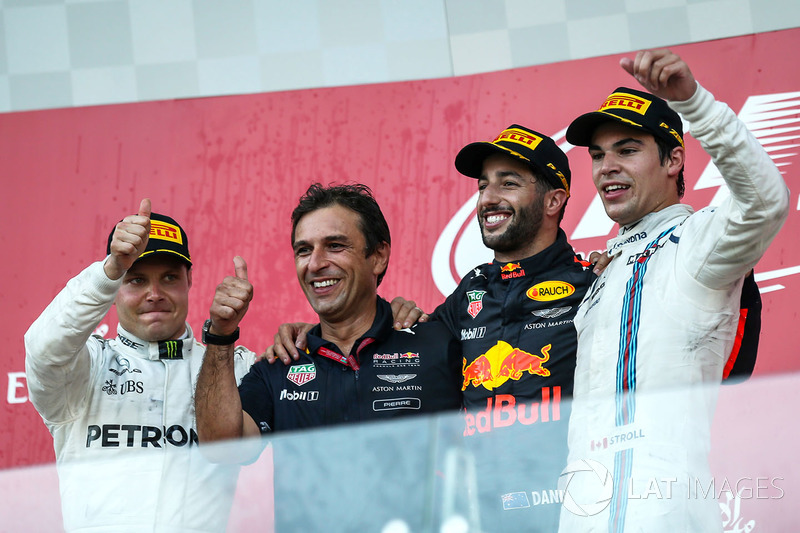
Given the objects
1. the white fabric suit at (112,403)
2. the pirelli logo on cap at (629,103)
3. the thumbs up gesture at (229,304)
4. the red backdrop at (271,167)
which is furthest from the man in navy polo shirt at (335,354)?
the red backdrop at (271,167)

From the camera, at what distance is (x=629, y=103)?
175 centimetres

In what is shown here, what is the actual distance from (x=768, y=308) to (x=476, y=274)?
1134 millimetres

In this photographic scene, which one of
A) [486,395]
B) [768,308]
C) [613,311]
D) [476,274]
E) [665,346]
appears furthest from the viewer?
[768,308]

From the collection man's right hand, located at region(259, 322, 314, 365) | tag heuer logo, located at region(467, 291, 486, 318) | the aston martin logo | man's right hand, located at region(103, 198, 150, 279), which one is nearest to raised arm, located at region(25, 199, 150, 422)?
man's right hand, located at region(103, 198, 150, 279)

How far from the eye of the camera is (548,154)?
1948mm

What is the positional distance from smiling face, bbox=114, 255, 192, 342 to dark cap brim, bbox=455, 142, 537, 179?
70 centimetres

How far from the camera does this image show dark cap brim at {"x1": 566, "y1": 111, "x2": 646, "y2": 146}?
5.64 ft

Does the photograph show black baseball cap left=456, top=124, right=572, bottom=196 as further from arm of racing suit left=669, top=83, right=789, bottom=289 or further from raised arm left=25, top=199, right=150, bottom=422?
raised arm left=25, top=199, right=150, bottom=422

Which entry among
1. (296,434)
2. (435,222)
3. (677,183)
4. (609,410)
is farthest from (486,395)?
(435,222)

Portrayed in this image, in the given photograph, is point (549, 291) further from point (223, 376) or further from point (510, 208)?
point (223, 376)

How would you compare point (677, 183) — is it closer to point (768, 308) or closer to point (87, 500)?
point (768, 308)

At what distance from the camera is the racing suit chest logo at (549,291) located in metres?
1.76

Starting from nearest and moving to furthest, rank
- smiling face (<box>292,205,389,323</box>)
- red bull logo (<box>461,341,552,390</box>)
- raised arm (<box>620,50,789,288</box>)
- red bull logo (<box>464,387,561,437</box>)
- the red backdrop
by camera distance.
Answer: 1. red bull logo (<box>464,387,561,437</box>)
2. raised arm (<box>620,50,789,288</box>)
3. red bull logo (<box>461,341,552,390</box>)
4. smiling face (<box>292,205,389,323</box>)
5. the red backdrop

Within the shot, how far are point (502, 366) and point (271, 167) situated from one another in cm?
151
